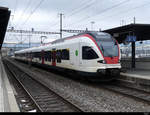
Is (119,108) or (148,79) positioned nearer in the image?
(119,108)

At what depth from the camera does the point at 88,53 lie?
1082 cm

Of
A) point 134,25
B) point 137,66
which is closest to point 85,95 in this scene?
point 134,25

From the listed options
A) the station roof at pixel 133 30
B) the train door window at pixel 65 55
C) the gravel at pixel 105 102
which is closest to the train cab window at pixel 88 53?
the gravel at pixel 105 102

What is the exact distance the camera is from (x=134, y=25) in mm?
14055

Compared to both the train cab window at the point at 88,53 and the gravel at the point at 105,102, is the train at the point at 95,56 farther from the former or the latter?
the gravel at the point at 105,102

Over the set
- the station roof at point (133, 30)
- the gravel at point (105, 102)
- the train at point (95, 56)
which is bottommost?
the gravel at point (105, 102)

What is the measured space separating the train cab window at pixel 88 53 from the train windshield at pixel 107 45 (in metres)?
0.52

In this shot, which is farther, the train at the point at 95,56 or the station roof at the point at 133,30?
the station roof at the point at 133,30

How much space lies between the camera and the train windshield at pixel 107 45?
1064cm

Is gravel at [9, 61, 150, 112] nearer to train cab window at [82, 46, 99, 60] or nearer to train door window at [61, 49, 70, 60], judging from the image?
train cab window at [82, 46, 99, 60]

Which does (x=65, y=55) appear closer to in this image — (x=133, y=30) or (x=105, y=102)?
(x=133, y=30)

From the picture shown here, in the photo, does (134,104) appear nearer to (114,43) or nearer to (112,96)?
(112,96)

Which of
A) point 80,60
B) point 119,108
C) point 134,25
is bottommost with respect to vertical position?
point 119,108

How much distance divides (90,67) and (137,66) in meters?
9.08
